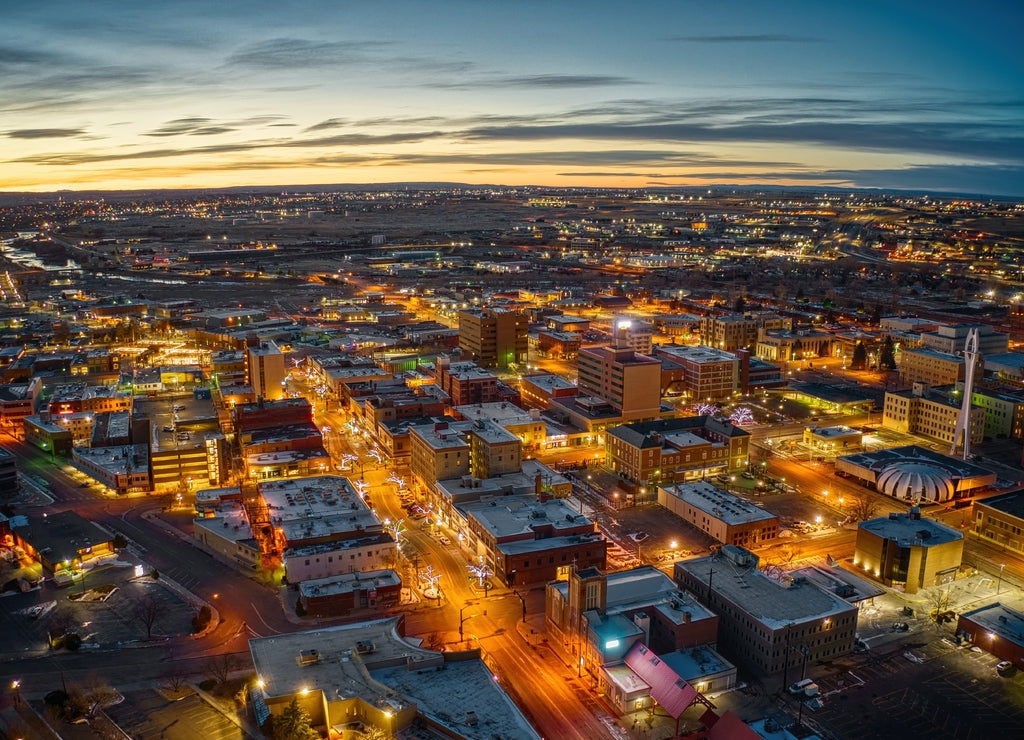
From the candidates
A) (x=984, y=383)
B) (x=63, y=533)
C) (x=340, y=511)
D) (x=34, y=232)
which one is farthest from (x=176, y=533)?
(x=34, y=232)

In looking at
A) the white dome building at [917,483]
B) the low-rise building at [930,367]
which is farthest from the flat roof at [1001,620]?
the low-rise building at [930,367]

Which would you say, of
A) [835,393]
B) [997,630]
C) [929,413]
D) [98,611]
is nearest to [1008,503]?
[997,630]

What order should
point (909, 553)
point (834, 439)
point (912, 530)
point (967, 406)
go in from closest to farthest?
point (909, 553) → point (912, 530) → point (967, 406) → point (834, 439)

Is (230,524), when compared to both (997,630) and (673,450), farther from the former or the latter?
(997,630)

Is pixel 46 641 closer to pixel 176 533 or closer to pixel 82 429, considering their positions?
pixel 176 533

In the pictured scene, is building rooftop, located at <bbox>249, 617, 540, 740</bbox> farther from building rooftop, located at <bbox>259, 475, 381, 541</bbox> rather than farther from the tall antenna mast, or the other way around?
the tall antenna mast

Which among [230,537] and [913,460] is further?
[913,460]
